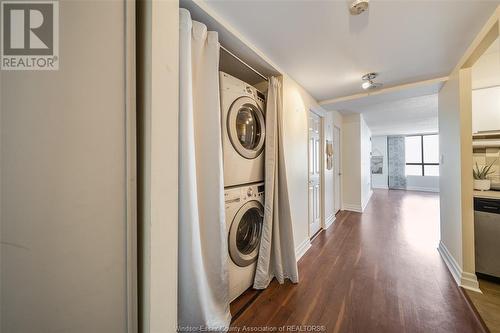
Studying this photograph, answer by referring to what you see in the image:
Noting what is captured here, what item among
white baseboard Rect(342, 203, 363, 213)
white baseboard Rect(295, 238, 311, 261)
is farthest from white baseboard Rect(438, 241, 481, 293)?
white baseboard Rect(342, 203, 363, 213)

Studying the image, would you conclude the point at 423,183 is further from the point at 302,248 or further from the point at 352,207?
the point at 302,248

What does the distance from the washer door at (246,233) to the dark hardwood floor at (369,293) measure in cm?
38

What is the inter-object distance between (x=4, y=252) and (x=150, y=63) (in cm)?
82

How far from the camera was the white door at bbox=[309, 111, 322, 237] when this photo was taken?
2943 millimetres

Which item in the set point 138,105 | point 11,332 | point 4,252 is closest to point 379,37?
point 138,105

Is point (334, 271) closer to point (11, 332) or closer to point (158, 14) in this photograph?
point (11, 332)

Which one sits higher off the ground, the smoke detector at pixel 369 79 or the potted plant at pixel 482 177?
the smoke detector at pixel 369 79

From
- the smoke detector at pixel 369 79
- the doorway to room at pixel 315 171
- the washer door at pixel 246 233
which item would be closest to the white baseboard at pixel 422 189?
the doorway to room at pixel 315 171

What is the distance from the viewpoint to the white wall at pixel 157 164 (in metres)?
0.83

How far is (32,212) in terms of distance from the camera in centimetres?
Result: 58

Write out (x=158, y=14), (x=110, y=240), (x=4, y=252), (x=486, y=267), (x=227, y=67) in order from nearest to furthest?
(x=4, y=252), (x=110, y=240), (x=158, y=14), (x=486, y=267), (x=227, y=67)

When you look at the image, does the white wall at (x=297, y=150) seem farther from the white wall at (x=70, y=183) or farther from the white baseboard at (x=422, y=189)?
the white baseboard at (x=422, y=189)

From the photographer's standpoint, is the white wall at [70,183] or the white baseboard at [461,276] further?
the white baseboard at [461,276]

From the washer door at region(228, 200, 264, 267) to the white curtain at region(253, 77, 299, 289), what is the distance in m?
0.07
